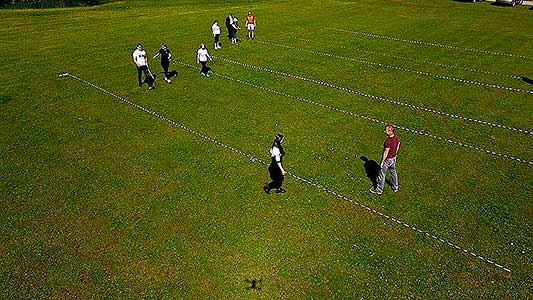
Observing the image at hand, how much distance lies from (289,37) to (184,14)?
14636mm

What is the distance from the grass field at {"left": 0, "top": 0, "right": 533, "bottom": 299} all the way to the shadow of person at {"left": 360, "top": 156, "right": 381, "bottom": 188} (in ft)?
0.88

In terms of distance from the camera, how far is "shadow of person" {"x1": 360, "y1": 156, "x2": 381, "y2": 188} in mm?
13620

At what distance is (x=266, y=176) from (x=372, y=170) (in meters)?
3.63

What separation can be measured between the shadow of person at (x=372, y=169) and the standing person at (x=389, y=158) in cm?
55

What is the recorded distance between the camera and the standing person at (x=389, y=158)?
39.1 feet

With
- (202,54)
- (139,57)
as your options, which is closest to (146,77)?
(139,57)

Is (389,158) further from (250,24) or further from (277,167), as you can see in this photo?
(250,24)

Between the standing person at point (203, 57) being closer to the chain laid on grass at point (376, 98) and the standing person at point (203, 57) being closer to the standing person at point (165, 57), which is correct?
the standing person at point (165, 57)

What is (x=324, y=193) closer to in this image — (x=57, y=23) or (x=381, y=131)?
(x=381, y=131)

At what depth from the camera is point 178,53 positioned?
2786cm

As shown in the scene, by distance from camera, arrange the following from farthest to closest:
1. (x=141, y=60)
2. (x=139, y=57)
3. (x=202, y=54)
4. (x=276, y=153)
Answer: (x=202, y=54) < (x=141, y=60) < (x=139, y=57) < (x=276, y=153)

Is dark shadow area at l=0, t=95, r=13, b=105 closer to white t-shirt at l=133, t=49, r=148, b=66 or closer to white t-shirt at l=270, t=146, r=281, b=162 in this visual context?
white t-shirt at l=133, t=49, r=148, b=66

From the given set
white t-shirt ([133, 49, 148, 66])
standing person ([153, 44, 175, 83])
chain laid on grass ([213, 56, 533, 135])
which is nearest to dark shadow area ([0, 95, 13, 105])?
white t-shirt ([133, 49, 148, 66])

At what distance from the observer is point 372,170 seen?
46.6ft
